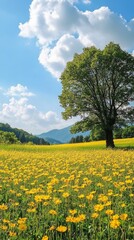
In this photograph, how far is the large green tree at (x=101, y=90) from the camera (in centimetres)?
4272

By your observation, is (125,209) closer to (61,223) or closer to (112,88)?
(61,223)

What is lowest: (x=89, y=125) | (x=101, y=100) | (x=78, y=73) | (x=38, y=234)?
(x=38, y=234)

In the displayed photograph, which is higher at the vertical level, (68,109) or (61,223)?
(68,109)

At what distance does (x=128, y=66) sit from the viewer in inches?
1703

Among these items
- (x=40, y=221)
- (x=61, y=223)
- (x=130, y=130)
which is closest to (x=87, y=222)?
(x=61, y=223)

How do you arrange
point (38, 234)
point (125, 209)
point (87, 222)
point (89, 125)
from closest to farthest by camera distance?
point (38, 234), point (87, 222), point (125, 209), point (89, 125)

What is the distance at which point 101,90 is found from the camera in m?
43.8

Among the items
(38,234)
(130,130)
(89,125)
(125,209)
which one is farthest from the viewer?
(130,130)

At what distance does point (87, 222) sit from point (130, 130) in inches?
3990

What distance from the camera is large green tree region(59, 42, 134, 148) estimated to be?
140 feet

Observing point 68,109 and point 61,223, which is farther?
point 68,109

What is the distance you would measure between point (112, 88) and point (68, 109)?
21.9 ft

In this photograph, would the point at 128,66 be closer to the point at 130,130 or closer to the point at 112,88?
the point at 112,88

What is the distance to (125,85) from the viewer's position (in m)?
43.1
